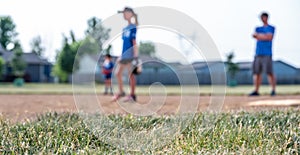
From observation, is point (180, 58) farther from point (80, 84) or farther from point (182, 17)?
point (80, 84)

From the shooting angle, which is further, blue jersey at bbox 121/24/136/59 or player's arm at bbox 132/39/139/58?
player's arm at bbox 132/39/139/58

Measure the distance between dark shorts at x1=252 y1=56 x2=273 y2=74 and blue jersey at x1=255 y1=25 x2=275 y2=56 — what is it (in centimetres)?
9

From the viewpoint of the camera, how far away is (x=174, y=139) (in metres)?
2.89

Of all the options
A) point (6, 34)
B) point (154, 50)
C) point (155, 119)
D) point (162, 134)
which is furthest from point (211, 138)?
point (6, 34)

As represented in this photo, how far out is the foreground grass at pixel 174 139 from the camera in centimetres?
→ 248

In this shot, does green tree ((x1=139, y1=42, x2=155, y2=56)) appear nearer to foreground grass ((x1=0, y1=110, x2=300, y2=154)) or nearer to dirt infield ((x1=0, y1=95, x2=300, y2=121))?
dirt infield ((x1=0, y1=95, x2=300, y2=121))

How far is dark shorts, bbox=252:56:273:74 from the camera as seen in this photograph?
27.5 feet

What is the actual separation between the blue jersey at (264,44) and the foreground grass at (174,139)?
4.94 metres

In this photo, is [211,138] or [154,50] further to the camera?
[154,50]

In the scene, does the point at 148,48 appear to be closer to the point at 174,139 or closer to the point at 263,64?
the point at 174,139

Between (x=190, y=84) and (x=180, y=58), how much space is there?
593 mm

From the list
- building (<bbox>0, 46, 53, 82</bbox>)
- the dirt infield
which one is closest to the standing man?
the dirt infield

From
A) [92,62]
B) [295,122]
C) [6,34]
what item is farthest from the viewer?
[6,34]

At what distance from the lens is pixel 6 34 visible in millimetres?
9461
